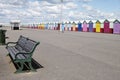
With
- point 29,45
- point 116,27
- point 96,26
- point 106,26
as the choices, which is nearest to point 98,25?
→ point 96,26

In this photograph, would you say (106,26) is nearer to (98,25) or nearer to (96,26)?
(98,25)

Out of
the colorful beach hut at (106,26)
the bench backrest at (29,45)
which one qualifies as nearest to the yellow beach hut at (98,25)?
the colorful beach hut at (106,26)

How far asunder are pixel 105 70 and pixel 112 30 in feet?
143

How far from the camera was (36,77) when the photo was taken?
7805 mm

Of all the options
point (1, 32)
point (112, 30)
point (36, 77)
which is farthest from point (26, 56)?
point (112, 30)

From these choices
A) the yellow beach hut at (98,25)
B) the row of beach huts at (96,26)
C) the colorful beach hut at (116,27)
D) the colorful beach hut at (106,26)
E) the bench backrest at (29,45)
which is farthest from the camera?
the yellow beach hut at (98,25)

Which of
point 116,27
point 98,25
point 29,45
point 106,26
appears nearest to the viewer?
point 29,45

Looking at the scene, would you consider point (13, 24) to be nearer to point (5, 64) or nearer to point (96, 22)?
point (96, 22)

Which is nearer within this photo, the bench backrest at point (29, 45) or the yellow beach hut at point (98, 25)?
the bench backrest at point (29, 45)

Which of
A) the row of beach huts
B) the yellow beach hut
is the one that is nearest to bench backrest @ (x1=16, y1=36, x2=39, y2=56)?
the row of beach huts

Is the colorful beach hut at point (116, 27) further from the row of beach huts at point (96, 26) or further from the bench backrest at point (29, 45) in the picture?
the bench backrest at point (29, 45)

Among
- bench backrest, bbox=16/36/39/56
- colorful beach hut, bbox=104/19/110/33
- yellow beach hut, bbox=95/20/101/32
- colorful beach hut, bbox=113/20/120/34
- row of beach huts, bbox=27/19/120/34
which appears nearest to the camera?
bench backrest, bbox=16/36/39/56

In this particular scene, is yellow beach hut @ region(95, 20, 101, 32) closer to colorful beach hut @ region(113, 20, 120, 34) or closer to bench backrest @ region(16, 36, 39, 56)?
colorful beach hut @ region(113, 20, 120, 34)

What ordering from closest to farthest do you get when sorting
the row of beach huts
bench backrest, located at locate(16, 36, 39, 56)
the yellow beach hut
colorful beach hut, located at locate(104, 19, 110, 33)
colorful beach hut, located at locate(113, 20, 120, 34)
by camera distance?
bench backrest, located at locate(16, 36, 39, 56), colorful beach hut, located at locate(113, 20, 120, 34), the row of beach huts, colorful beach hut, located at locate(104, 19, 110, 33), the yellow beach hut
